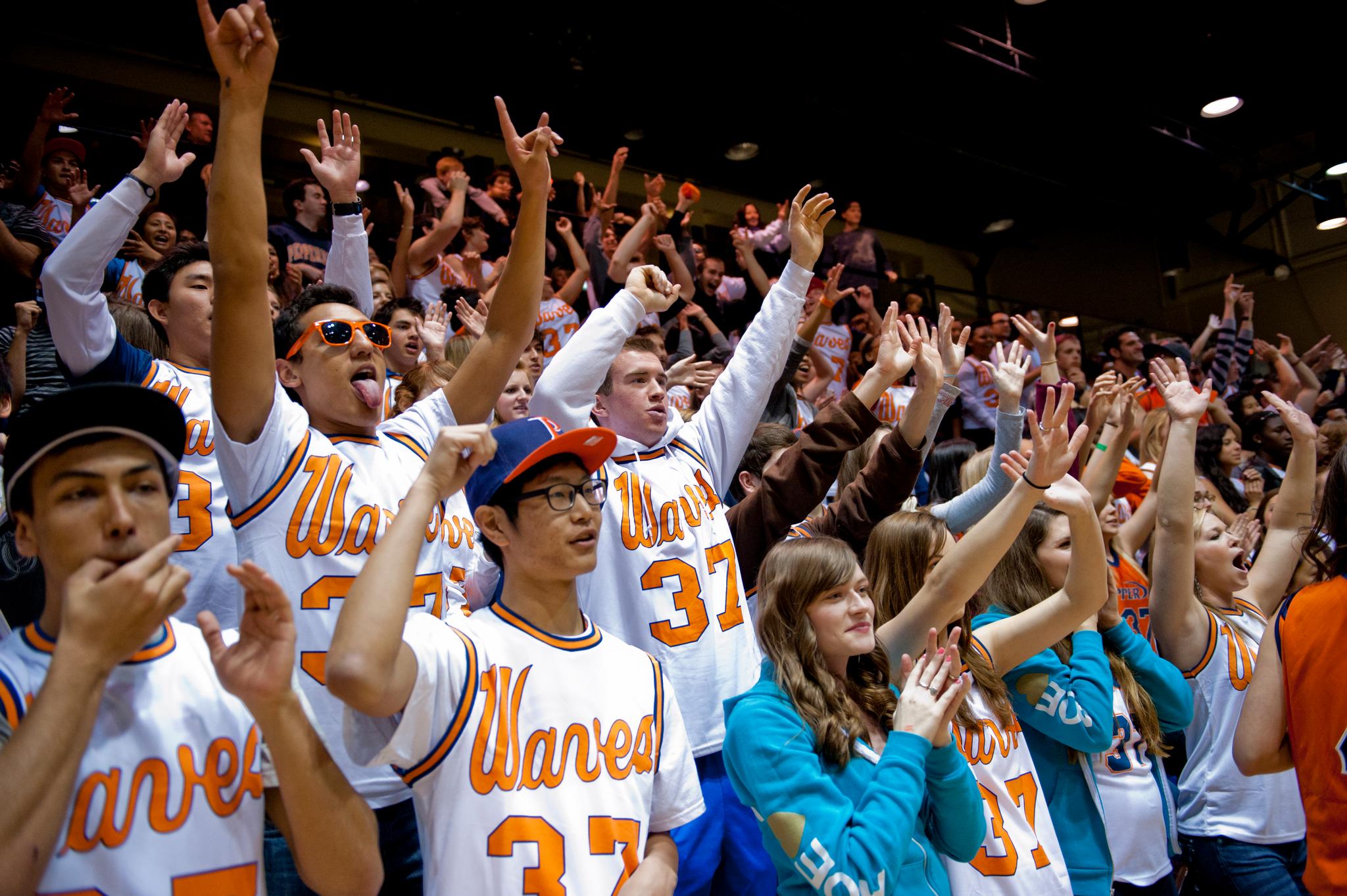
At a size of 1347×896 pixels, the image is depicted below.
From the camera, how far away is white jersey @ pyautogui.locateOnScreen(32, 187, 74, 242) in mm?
5609

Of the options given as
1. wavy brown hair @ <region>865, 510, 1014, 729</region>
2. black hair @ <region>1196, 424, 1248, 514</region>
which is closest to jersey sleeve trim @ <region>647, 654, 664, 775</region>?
wavy brown hair @ <region>865, 510, 1014, 729</region>

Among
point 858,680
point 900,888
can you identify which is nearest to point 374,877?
point 900,888

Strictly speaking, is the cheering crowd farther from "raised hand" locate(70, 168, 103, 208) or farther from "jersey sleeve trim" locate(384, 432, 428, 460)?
"raised hand" locate(70, 168, 103, 208)

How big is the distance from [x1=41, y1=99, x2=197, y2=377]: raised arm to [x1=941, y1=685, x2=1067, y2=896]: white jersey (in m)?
2.55

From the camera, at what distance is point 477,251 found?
6.81 m

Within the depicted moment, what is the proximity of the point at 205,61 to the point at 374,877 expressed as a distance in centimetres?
968

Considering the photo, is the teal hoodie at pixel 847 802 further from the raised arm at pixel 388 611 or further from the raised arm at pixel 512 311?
the raised arm at pixel 512 311

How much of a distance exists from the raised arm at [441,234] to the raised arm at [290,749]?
500cm

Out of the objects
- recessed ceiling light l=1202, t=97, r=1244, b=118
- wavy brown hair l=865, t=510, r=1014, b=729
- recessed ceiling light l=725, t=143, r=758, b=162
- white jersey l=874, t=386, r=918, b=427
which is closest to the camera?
wavy brown hair l=865, t=510, r=1014, b=729

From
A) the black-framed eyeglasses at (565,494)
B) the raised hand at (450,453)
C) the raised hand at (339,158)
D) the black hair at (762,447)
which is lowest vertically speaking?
the black-framed eyeglasses at (565,494)

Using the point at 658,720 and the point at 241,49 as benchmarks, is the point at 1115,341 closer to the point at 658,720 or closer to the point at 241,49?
the point at 658,720

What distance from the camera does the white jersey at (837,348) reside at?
812cm

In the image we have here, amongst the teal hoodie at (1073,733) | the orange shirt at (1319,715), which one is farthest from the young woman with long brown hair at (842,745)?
the orange shirt at (1319,715)

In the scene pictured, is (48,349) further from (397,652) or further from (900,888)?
(900,888)
